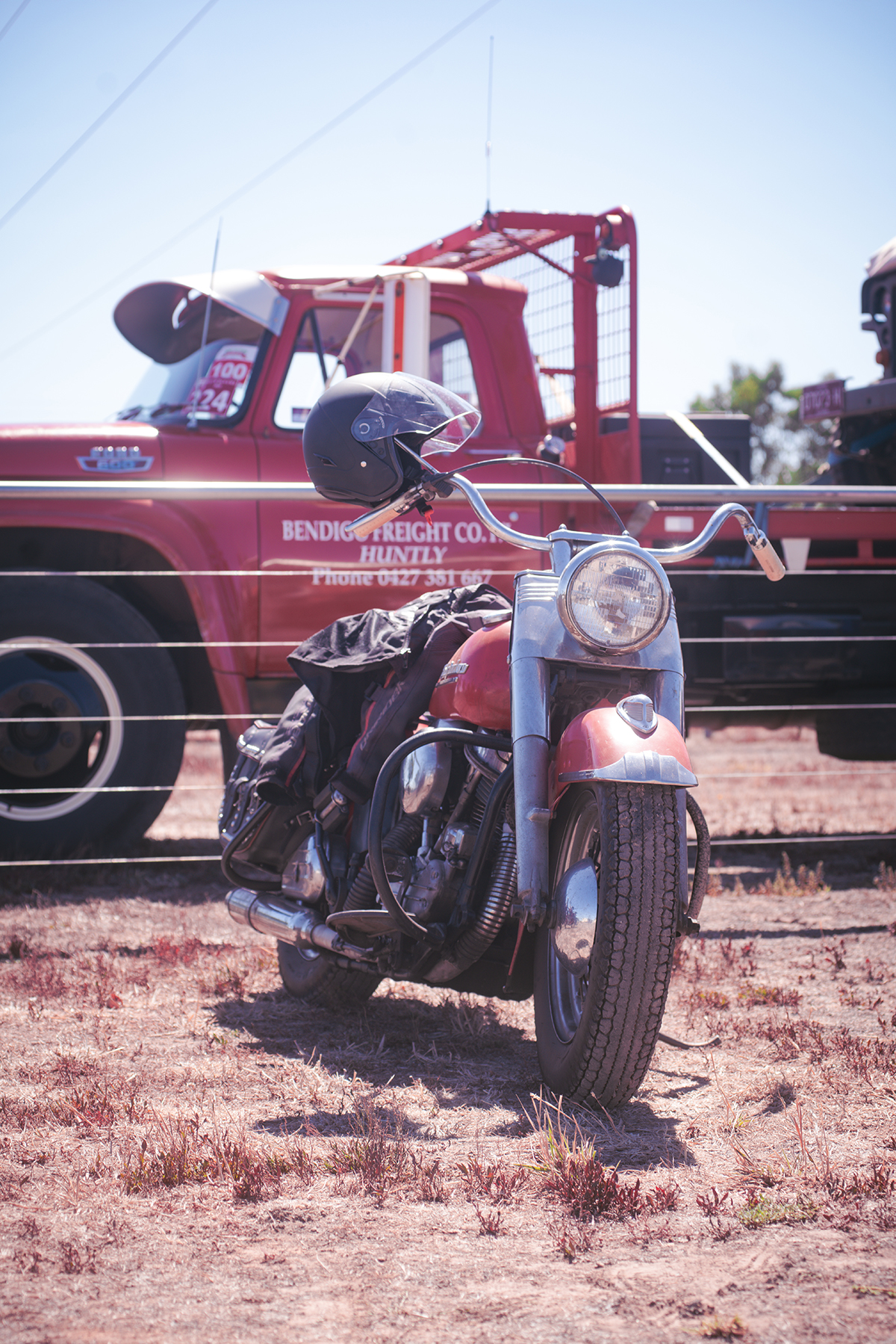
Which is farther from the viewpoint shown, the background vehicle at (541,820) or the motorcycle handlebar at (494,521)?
the motorcycle handlebar at (494,521)

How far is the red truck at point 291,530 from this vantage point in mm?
5254

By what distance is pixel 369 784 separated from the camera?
321cm

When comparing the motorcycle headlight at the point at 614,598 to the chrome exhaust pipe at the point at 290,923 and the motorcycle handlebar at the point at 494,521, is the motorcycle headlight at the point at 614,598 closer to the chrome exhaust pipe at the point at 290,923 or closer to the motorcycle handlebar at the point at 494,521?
the motorcycle handlebar at the point at 494,521

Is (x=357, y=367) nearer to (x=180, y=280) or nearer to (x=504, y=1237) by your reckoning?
(x=180, y=280)

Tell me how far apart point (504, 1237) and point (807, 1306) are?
0.49 meters

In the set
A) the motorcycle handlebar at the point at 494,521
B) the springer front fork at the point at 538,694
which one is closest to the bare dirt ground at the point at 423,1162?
the springer front fork at the point at 538,694

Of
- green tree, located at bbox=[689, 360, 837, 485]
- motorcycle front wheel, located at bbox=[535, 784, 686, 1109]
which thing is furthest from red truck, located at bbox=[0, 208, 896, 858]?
green tree, located at bbox=[689, 360, 837, 485]

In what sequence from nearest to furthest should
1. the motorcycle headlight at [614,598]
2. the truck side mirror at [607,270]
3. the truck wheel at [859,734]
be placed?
the motorcycle headlight at [614,598]
the truck side mirror at [607,270]
the truck wheel at [859,734]

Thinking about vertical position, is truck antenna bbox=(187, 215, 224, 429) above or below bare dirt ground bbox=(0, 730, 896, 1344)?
above

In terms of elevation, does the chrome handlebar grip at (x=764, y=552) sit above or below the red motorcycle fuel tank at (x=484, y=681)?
above

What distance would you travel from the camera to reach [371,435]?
2.90m

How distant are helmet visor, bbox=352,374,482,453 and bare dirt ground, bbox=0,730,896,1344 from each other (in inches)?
58.9

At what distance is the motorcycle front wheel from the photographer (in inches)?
94.9

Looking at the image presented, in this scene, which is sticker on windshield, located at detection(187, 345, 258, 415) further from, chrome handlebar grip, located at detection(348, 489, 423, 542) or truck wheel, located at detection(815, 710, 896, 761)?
truck wheel, located at detection(815, 710, 896, 761)
